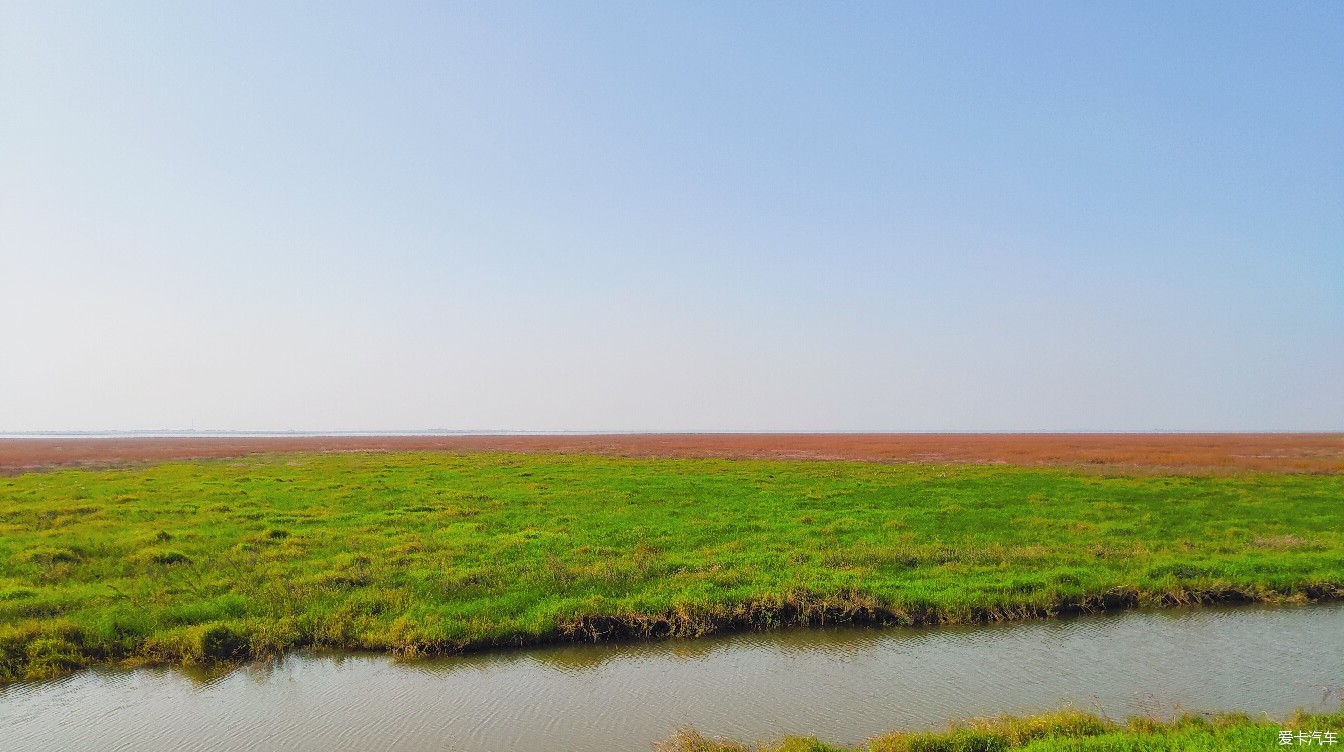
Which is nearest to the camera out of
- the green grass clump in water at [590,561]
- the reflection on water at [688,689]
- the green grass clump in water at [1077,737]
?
the green grass clump in water at [1077,737]

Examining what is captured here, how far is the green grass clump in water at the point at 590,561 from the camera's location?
13.1 m

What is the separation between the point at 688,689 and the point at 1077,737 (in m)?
5.51

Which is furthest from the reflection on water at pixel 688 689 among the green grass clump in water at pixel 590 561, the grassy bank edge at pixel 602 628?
the green grass clump in water at pixel 590 561

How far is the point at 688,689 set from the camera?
426 inches

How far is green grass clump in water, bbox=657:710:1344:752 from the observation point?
24.4 feet

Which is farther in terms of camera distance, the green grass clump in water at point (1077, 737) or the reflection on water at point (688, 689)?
the reflection on water at point (688, 689)

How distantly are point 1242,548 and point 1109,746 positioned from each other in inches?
610

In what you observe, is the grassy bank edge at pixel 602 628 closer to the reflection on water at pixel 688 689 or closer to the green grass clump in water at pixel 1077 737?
the reflection on water at pixel 688 689

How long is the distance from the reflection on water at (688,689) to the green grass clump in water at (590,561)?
778 millimetres

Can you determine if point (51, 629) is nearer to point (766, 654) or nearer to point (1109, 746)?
point (766, 654)
